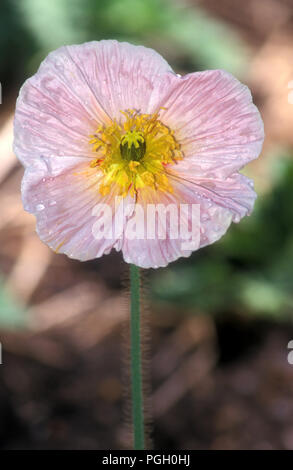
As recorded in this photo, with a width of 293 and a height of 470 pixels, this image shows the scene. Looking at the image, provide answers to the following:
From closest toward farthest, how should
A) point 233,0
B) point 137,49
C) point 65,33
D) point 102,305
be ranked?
point 137,49 < point 102,305 < point 65,33 < point 233,0

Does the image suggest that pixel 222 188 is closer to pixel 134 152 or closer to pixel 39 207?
pixel 134 152

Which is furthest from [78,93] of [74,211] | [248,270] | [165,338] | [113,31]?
[113,31]

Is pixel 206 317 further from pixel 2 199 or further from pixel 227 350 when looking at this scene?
pixel 2 199

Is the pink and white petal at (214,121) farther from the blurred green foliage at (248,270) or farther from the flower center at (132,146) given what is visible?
the blurred green foliage at (248,270)

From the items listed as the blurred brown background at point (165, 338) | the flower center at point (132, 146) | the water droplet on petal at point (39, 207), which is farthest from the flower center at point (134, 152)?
the blurred brown background at point (165, 338)

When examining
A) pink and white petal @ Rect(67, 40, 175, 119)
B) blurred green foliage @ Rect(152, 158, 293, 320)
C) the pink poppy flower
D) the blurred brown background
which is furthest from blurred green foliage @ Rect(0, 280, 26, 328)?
pink and white petal @ Rect(67, 40, 175, 119)

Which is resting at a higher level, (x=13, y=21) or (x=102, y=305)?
(x=13, y=21)
